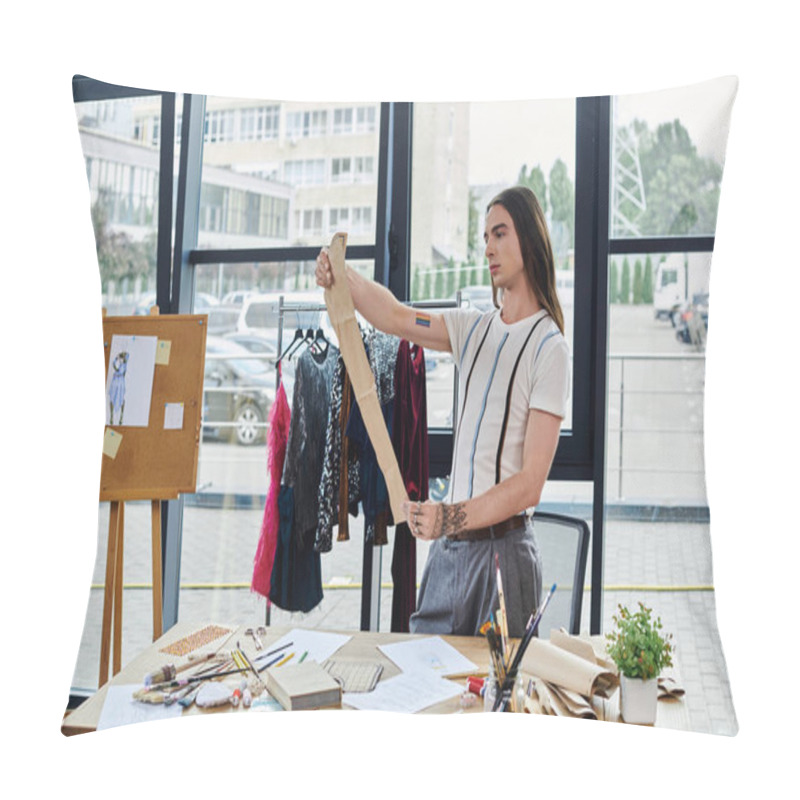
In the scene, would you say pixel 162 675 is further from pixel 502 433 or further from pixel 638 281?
pixel 638 281

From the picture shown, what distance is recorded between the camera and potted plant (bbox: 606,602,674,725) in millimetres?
1944

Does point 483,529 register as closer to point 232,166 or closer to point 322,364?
point 322,364

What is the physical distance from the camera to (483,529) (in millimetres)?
2107

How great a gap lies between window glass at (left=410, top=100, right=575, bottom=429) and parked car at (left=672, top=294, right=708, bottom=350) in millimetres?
251

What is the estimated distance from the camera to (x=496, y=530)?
211cm

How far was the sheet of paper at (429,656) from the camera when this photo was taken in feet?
6.72

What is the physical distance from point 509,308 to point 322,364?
0.49 m

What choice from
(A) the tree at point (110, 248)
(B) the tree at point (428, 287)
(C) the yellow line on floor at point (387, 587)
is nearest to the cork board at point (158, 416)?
(A) the tree at point (110, 248)

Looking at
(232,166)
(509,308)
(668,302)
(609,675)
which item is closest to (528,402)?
(509,308)

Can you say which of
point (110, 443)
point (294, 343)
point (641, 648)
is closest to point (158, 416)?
point (110, 443)

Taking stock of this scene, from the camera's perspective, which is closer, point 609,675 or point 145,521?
point 609,675

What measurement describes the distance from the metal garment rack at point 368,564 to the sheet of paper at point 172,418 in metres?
0.27

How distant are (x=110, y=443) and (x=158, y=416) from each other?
0.14m

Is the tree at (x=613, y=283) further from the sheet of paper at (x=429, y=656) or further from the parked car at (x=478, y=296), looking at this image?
the sheet of paper at (x=429, y=656)
